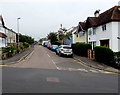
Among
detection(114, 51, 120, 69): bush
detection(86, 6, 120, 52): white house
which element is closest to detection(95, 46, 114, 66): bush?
detection(114, 51, 120, 69): bush

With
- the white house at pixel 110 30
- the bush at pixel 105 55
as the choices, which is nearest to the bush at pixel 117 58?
the bush at pixel 105 55

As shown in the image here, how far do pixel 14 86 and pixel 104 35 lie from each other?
20047 millimetres

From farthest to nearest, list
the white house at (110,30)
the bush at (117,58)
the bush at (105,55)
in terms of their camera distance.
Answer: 1. the white house at (110,30)
2. the bush at (105,55)
3. the bush at (117,58)

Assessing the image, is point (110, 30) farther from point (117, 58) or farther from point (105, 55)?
point (117, 58)

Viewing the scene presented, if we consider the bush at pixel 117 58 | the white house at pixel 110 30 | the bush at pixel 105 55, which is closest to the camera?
the bush at pixel 117 58

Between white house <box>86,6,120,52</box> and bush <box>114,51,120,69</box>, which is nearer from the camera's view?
bush <box>114,51,120,69</box>

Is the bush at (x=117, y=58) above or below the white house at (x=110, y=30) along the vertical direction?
below

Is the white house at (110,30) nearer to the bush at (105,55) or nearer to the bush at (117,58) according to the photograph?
the bush at (105,55)

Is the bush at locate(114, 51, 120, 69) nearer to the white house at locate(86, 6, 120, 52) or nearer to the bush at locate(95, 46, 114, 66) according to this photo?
the bush at locate(95, 46, 114, 66)

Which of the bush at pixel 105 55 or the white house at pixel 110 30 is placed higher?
the white house at pixel 110 30

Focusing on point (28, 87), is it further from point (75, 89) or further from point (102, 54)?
point (102, 54)

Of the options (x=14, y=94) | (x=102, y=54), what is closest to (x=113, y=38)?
(x=102, y=54)

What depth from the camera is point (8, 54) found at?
2080 centimetres

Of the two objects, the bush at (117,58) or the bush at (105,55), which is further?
the bush at (105,55)
